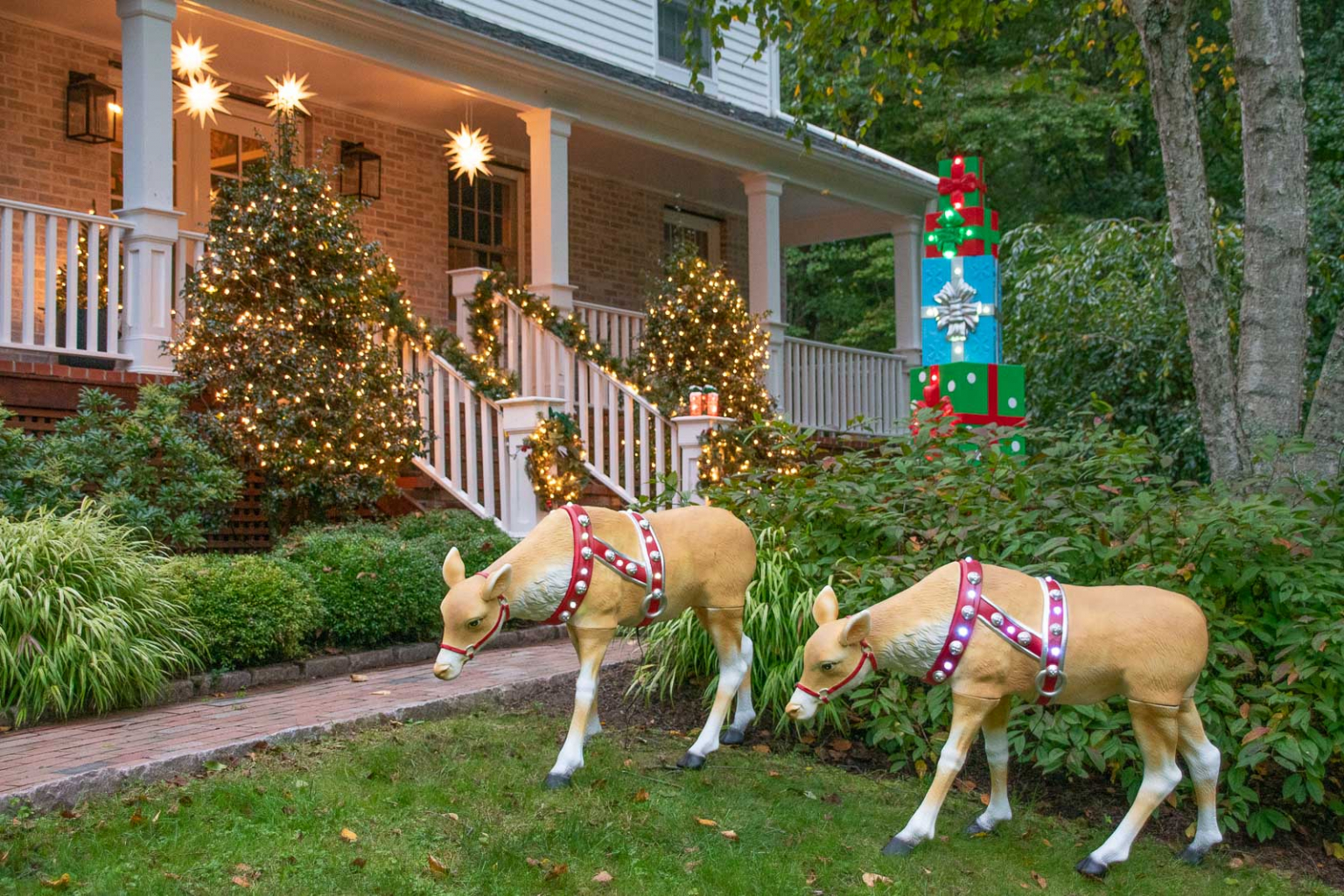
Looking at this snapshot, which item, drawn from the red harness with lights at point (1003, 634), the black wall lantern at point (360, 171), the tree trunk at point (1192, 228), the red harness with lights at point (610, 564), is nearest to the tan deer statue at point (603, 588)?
the red harness with lights at point (610, 564)

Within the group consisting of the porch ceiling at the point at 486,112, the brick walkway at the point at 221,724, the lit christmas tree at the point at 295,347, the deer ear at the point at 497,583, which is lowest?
the brick walkway at the point at 221,724

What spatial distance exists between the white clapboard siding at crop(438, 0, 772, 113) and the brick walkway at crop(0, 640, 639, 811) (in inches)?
306

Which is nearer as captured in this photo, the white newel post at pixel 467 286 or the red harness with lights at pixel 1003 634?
the red harness with lights at pixel 1003 634

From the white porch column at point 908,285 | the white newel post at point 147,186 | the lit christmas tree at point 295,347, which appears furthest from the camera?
the white porch column at point 908,285

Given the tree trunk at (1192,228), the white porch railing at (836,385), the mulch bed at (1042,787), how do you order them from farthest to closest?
the white porch railing at (836,385)
the tree trunk at (1192,228)
the mulch bed at (1042,787)

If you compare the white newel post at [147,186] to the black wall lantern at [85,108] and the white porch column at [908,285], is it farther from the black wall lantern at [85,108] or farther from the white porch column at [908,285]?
the white porch column at [908,285]

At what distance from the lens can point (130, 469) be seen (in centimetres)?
823

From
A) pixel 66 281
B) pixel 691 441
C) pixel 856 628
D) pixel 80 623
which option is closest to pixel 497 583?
pixel 856 628

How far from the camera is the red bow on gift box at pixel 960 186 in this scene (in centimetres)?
933

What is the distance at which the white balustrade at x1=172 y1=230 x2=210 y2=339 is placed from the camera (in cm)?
977

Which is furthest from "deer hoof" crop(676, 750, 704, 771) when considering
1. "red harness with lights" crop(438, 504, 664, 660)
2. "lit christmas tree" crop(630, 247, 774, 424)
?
"lit christmas tree" crop(630, 247, 774, 424)

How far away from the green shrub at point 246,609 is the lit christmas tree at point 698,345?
239 inches

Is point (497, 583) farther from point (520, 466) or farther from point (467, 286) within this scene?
point (467, 286)

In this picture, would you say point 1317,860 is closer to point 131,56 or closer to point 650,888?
point 650,888
